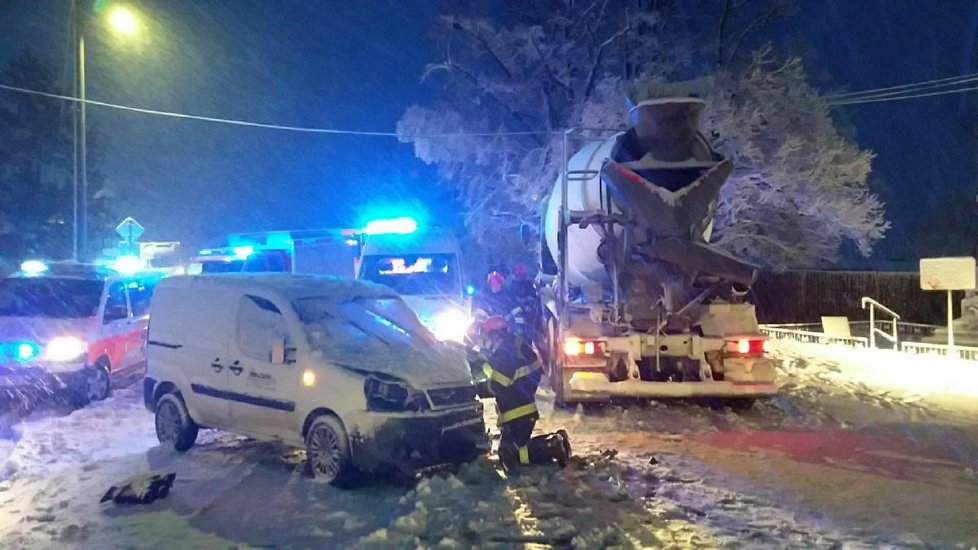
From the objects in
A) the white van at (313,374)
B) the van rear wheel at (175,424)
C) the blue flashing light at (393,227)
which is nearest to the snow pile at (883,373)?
the blue flashing light at (393,227)

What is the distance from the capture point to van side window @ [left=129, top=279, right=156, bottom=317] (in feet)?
46.8

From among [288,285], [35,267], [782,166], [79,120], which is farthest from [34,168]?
[288,285]

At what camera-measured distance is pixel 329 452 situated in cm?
807

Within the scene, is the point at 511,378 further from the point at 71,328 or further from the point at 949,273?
the point at 949,273

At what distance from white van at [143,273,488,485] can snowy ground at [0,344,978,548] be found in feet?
1.22

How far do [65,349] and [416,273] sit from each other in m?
6.53

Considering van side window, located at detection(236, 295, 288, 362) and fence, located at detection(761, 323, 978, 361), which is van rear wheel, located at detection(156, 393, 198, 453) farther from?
fence, located at detection(761, 323, 978, 361)

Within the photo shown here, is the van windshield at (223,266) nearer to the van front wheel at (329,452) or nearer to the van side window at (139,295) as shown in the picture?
the van side window at (139,295)

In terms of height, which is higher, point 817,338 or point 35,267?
point 35,267

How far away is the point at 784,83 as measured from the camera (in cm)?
2459

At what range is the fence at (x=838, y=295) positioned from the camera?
1219 inches

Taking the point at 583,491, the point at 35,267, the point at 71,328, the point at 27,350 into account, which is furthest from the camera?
the point at 35,267

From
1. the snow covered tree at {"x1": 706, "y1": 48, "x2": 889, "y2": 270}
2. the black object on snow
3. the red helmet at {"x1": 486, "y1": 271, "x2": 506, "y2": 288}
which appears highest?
the snow covered tree at {"x1": 706, "y1": 48, "x2": 889, "y2": 270}

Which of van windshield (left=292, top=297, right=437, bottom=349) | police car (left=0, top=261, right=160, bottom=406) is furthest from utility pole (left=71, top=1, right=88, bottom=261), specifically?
van windshield (left=292, top=297, right=437, bottom=349)
